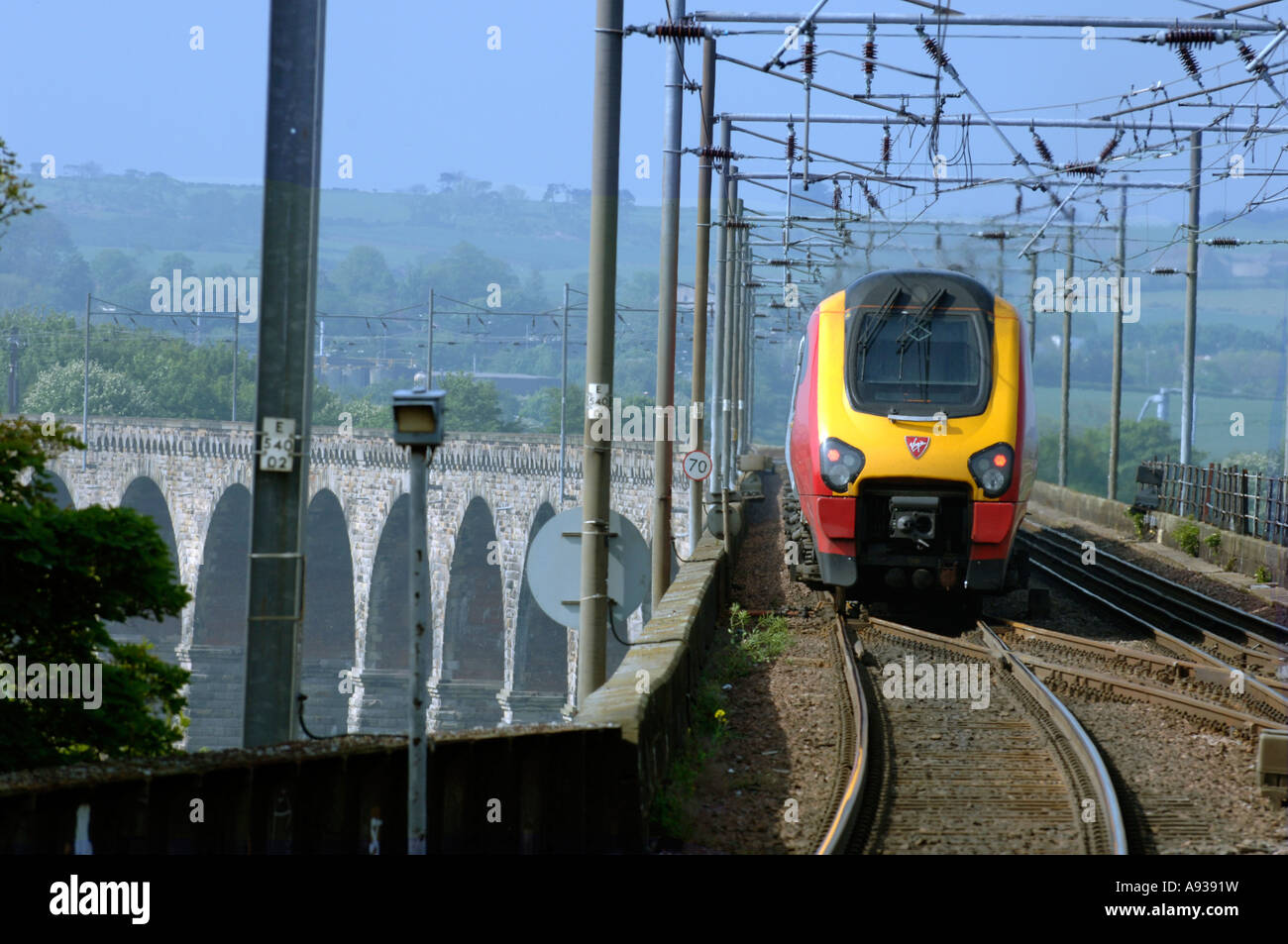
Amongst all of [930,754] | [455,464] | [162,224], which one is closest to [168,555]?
[930,754]

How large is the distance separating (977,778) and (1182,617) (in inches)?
294

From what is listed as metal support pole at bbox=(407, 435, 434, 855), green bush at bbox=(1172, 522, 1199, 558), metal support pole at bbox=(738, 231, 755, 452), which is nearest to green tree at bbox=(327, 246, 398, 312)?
metal support pole at bbox=(738, 231, 755, 452)

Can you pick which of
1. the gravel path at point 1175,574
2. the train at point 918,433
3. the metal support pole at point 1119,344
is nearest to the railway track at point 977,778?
the train at point 918,433

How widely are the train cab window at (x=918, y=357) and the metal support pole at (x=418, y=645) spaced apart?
25.7 ft

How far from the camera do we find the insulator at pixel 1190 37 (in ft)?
42.2

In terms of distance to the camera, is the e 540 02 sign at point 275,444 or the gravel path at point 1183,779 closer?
the e 540 02 sign at point 275,444

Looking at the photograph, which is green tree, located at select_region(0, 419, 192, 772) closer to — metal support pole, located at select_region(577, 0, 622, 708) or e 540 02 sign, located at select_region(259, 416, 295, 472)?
metal support pole, located at select_region(577, 0, 622, 708)

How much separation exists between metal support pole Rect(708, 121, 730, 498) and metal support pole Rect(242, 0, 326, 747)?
1407cm

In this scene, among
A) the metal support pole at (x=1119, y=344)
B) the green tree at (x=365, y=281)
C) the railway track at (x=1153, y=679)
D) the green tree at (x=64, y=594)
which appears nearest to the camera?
the green tree at (x=64, y=594)

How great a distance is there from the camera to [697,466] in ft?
56.1

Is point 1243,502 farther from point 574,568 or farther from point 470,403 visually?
point 470,403

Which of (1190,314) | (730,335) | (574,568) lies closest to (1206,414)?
(1190,314)

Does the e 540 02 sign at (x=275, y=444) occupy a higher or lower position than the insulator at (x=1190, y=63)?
lower

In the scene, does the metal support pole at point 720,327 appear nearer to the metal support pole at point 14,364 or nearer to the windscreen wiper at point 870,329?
the windscreen wiper at point 870,329
